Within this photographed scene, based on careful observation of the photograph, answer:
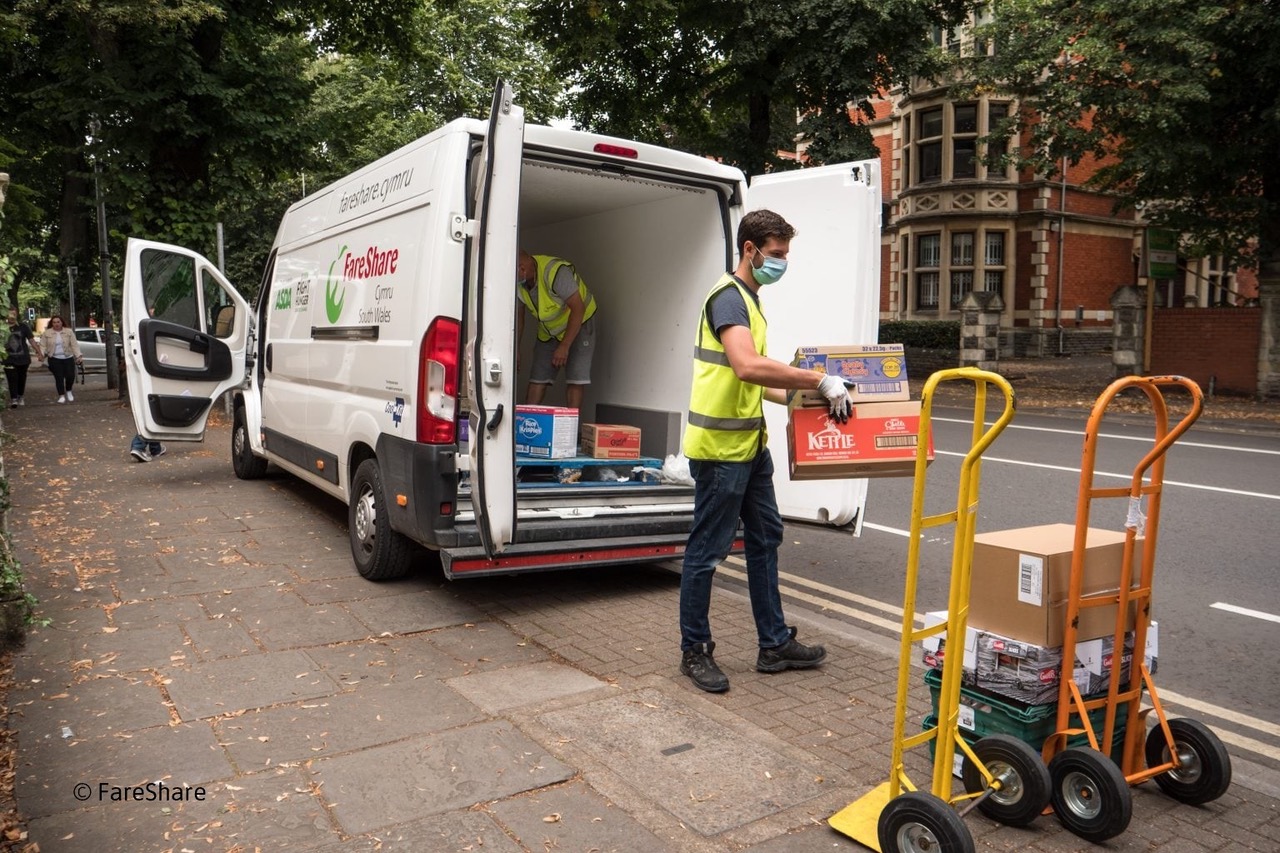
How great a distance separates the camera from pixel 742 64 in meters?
18.9

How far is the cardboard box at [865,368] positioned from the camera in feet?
13.4

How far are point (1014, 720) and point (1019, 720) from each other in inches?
1.1

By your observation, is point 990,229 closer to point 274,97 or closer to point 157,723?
point 274,97

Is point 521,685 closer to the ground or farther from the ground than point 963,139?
closer to the ground

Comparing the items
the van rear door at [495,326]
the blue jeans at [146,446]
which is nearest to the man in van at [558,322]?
the van rear door at [495,326]

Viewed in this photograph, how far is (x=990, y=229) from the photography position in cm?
3106

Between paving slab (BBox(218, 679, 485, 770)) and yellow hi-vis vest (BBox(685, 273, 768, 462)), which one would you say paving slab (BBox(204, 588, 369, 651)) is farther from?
yellow hi-vis vest (BBox(685, 273, 768, 462))

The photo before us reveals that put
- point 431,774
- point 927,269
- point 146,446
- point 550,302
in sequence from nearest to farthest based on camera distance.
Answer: point 431,774 < point 550,302 < point 146,446 < point 927,269

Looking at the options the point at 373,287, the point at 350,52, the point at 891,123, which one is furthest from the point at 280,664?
the point at 891,123

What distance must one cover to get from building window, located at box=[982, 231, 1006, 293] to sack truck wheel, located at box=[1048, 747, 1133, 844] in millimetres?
29655

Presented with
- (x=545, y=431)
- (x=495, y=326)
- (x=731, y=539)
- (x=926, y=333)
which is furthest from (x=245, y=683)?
(x=926, y=333)

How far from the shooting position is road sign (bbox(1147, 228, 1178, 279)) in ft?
61.8

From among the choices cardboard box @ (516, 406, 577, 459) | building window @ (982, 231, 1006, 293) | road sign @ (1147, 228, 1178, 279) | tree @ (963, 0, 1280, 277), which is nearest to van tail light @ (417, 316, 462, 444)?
cardboard box @ (516, 406, 577, 459)

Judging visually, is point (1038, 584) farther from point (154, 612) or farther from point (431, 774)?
point (154, 612)
